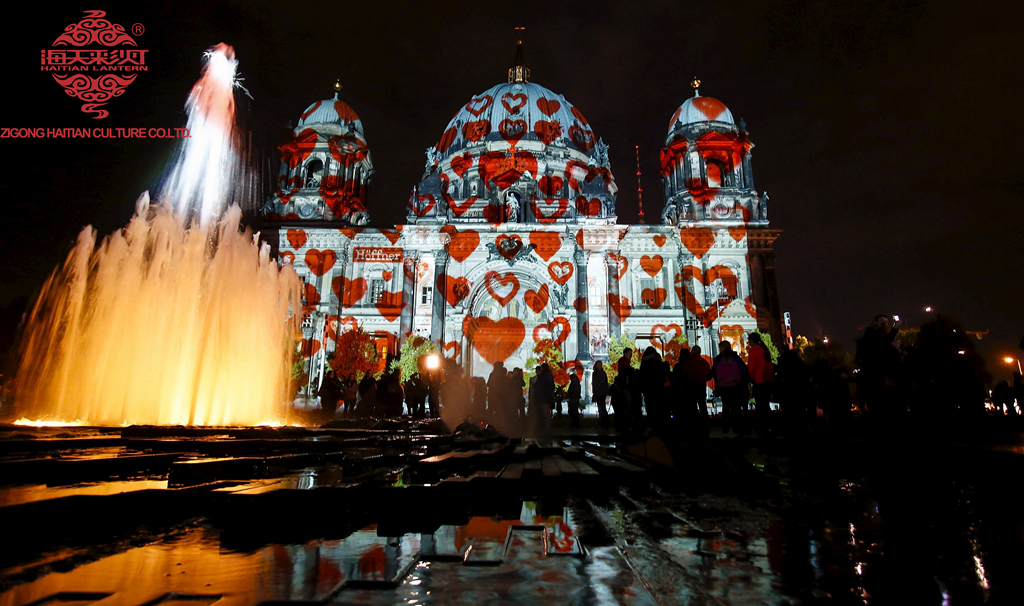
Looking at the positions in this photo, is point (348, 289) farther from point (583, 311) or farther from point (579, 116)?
point (579, 116)

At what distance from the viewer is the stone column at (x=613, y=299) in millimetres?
31719

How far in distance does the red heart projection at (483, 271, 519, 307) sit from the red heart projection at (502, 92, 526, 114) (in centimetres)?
1826

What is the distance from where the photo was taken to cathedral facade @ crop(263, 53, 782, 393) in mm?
32969

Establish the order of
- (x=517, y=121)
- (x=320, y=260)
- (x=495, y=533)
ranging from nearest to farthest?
(x=495, y=533), (x=320, y=260), (x=517, y=121)

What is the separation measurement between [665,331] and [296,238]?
27250 mm

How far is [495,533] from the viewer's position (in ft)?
7.36

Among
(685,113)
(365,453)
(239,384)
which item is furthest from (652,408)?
(685,113)

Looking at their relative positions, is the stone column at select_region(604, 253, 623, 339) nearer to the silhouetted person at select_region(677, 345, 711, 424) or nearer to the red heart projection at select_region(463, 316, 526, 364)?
the red heart projection at select_region(463, 316, 526, 364)

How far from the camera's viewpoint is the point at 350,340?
32125 mm

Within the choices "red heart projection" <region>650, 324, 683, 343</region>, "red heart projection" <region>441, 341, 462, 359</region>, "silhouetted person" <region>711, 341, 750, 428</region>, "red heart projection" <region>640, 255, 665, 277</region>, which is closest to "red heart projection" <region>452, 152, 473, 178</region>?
"red heart projection" <region>441, 341, 462, 359</region>

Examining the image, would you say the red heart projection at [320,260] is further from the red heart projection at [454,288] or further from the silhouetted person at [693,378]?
the silhouetted person at [693,378]

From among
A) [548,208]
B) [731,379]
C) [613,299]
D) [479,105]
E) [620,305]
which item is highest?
[479,105]

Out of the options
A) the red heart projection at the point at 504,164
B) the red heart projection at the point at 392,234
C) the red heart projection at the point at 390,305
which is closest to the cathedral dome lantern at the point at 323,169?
the red heart projection at the point at 392,234

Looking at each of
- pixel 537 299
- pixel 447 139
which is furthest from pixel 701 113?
pixel 447 139
